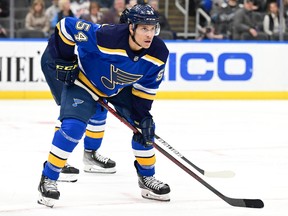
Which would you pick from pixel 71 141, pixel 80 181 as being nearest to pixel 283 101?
pixel 80 181

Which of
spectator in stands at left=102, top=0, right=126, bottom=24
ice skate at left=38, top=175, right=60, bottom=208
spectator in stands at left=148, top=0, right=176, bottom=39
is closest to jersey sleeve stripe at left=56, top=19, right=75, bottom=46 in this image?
ice skate at left=38, top=175, right=60, bottom=208

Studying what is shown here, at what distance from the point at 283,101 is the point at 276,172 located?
202 inches

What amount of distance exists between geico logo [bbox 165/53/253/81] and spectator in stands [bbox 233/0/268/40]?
436mm

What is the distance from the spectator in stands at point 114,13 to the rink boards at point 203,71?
0.75 meters

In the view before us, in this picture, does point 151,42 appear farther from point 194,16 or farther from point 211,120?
point 194,16

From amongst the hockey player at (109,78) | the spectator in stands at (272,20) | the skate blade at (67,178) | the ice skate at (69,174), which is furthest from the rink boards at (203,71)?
the hockey player at (109,78)

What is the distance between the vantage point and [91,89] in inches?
169

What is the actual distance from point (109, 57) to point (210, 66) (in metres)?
6.15

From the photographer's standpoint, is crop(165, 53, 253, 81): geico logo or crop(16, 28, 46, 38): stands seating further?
crop(165, 53, 253, 81): geico logo

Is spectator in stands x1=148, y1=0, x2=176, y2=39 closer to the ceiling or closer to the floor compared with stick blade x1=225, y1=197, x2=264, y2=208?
closer to the floor

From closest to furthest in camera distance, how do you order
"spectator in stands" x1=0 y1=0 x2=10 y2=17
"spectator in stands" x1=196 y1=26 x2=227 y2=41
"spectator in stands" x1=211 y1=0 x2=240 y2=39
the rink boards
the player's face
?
the player's face
the rink boards
"spectator in stands" x1=0 y1=0 x2=10 y2=17
"spectator in stands" x1=196 y1=26 x2=227 y2=41
"spectator in stands" x1=211 y1=0 x2=240 y2=39

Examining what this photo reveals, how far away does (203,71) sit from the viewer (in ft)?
33.4

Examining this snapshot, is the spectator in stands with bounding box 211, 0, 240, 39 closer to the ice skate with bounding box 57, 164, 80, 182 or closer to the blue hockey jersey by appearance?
the ice skate with bounding box 57, 164, 80, 182

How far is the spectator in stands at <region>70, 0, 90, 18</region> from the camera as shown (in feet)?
33.9
